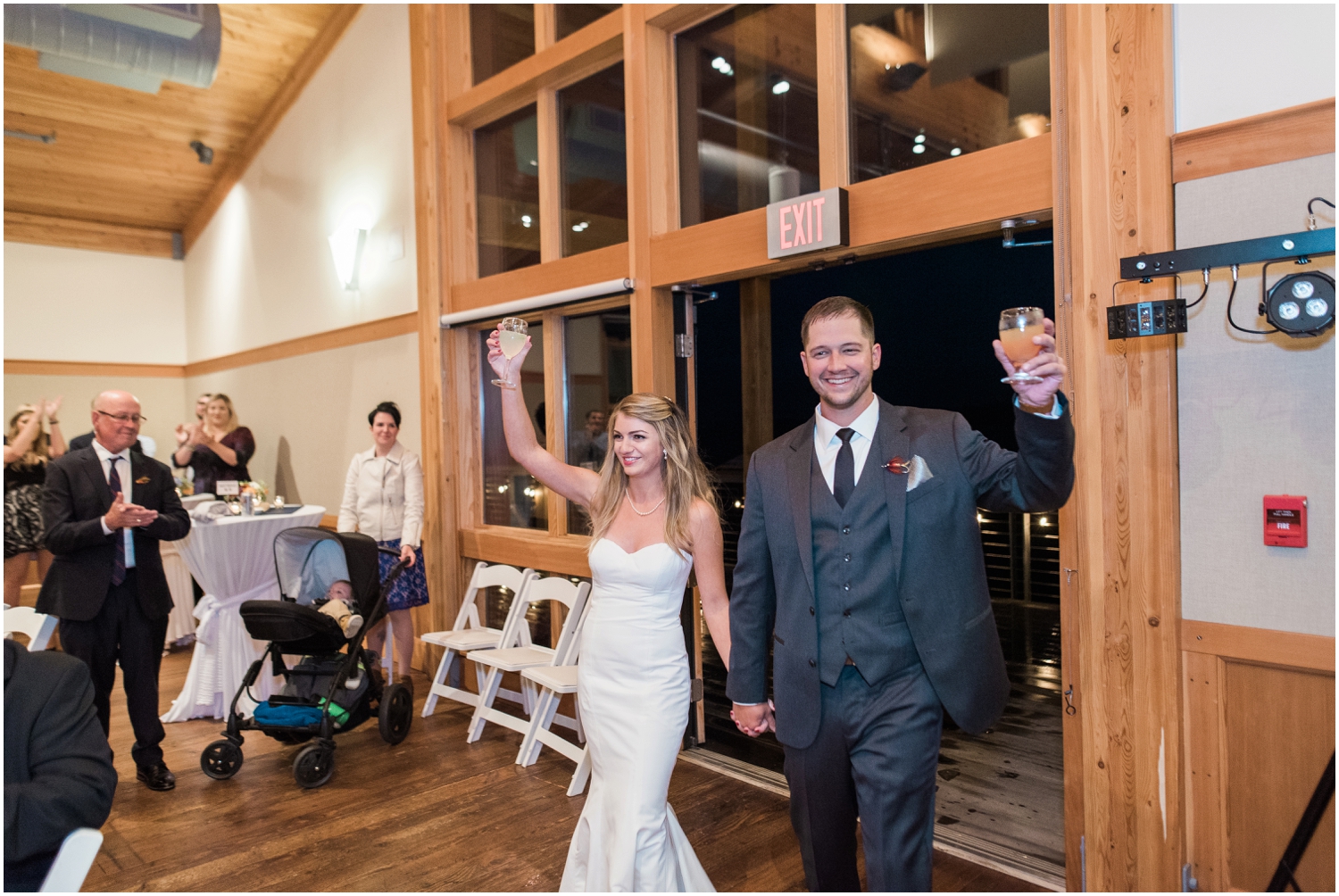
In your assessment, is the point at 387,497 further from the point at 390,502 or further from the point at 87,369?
the point at 87,369

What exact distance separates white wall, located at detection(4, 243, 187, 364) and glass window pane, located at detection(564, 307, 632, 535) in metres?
7.36

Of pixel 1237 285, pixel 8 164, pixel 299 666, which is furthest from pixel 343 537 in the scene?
pixel 8 164

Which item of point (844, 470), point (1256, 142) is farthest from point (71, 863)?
point (1256, 142)

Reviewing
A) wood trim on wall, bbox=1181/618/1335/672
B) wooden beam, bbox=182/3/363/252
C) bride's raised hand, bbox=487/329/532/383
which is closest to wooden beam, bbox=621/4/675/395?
bride's raised hand, bbox=487/329/532/383

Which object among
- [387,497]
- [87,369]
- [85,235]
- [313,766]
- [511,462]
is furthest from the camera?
[87,369]

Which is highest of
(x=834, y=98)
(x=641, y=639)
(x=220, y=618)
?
(x=834, y=98)

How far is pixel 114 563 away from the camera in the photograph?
3.77 m

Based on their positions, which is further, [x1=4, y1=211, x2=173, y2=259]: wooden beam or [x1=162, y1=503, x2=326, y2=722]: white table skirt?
[x1=4, y1=211, x2=173, y2=259]: wooden beam

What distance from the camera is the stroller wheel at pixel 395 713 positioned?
440cm

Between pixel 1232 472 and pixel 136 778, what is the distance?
4649mm

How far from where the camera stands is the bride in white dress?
2.50 m

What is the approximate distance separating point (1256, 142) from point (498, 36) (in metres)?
4.49

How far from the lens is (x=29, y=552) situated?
243 inches

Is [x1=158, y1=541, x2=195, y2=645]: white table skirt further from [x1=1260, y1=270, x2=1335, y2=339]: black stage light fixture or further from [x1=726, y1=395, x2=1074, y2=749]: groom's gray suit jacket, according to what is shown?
[x1=1260, y1=270, x2=1335, y2=339]: black stage light fixture
